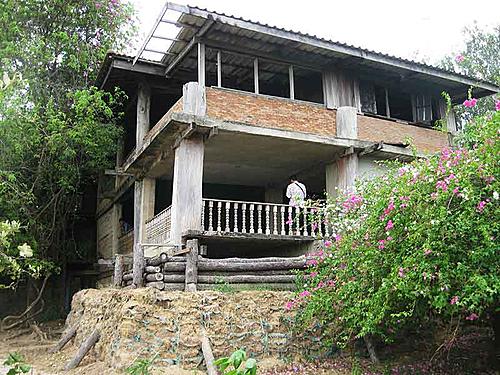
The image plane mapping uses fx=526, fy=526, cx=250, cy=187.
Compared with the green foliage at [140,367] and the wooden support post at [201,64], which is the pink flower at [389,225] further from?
the wooden support post at [201,64]

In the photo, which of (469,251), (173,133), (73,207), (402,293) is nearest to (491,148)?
(469,251)

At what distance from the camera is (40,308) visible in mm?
16828

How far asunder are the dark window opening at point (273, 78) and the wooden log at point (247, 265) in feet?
18.2

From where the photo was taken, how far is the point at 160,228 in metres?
12.8

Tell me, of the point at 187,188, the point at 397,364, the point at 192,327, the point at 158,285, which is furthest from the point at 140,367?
the point at 187,188

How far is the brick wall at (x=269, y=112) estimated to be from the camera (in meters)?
11.9

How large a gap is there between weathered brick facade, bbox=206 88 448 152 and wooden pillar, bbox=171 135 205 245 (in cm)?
88

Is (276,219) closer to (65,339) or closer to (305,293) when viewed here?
(305,293)

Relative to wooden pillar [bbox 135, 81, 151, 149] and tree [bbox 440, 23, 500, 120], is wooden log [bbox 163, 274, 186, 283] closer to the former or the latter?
wooden pillar [bbox 135, 81, 151, 149]

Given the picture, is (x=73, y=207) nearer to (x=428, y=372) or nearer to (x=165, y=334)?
(x=165, y=334)

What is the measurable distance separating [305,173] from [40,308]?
9.48 m

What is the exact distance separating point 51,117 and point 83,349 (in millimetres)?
7009

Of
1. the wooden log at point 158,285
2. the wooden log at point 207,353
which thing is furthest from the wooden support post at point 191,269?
the wooden log at point 207,353

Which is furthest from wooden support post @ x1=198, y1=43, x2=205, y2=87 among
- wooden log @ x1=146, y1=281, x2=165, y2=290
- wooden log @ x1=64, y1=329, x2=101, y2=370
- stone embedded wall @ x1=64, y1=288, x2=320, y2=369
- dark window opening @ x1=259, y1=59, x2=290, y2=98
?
Result: wooden log @ x1=64, y1=329, x2=101, y2=370
